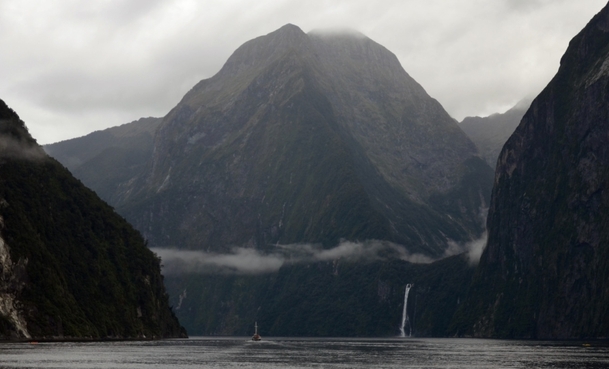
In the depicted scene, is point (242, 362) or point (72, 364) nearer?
point (72, 364)

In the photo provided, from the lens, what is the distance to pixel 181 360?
578 feet

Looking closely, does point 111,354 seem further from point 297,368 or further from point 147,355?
point 297,368

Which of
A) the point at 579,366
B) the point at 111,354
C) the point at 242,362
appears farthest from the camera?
the point at 111,354

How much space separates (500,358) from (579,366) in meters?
34.5

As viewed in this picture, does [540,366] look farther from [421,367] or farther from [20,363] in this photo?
[20,363]

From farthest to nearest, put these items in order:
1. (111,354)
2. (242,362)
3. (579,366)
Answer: (111,354) → (242,362) → (579,366)

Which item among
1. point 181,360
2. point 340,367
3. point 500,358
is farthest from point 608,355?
point 181,360

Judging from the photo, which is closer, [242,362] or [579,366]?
[579,366]

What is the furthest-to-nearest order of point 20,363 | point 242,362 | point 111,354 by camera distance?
point 111,354, point 242,362, point 20,363

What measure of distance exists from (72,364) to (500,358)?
281 feet

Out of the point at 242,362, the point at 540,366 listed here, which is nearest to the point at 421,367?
the point at 540,366

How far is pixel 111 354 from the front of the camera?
186250 millimetres

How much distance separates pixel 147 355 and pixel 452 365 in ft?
203

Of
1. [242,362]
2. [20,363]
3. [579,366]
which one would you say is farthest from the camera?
[242,362]
